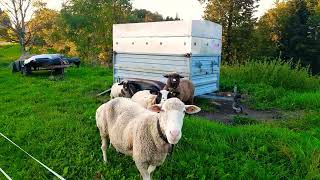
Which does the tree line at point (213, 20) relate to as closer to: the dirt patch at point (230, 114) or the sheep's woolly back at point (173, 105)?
the dirt patch at point (230, 114)

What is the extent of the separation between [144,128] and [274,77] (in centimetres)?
915

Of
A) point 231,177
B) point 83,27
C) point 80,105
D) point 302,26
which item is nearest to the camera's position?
point 231,177

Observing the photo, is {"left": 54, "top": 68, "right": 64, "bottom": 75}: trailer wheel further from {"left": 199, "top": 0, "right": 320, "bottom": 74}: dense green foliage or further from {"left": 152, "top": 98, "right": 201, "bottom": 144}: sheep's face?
{"left": 199, "top": 0, "right": 320, "bottom": 74}: dense green foliage

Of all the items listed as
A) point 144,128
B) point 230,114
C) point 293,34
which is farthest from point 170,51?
point 293,34

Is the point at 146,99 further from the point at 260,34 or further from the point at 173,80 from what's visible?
the point at 260,34

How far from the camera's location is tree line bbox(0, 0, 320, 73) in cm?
3091

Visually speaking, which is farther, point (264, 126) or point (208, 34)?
point (208, 34)

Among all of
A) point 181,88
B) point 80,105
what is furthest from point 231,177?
point 80,105

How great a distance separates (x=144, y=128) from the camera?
490cm

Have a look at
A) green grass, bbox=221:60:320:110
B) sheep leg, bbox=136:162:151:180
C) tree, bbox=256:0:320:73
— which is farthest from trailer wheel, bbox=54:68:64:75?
tree, bbox=256:0:320:73

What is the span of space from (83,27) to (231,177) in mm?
30938

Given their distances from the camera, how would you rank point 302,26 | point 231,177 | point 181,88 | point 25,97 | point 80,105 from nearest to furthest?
point 231,177 < point 181,88 < point 80,105 < point 25,97 < point 302,26

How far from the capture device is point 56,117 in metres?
8.64

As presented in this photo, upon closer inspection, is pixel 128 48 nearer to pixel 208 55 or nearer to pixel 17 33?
pixel 208 55
